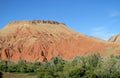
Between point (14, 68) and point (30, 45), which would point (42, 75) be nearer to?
point (14, 68)

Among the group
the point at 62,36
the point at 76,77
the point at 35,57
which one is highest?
the point at 62,36

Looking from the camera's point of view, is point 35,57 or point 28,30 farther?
point 28,30

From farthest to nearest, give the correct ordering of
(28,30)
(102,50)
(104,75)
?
(28,30) → (102,50) → (104,75)

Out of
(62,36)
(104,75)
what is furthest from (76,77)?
(62,36)

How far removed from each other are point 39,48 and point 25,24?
2784 centimetres

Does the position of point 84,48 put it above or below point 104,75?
above

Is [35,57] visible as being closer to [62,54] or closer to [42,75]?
[62,54]

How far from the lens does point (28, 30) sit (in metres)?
124

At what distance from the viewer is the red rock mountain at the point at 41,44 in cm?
10581

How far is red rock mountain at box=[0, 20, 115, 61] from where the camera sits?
347 ft

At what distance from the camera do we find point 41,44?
109562 mm

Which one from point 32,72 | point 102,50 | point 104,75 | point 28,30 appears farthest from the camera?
point 28,30

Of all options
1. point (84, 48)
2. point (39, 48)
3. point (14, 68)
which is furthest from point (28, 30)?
point (14, 68)

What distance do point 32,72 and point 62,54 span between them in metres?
41.8
